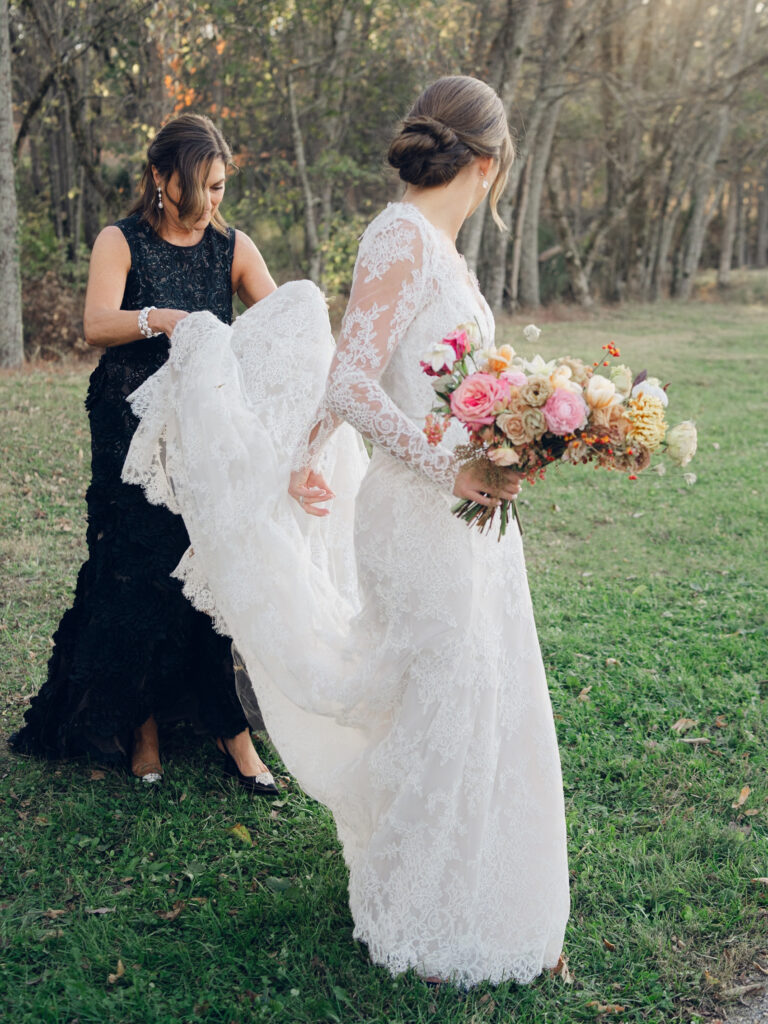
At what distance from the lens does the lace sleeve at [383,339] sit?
2.60 m

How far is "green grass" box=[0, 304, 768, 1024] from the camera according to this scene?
290cm

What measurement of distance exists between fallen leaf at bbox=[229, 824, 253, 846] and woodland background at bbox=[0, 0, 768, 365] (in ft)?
30.9

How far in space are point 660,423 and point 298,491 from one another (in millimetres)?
1218

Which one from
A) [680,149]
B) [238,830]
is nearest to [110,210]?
[238,830]

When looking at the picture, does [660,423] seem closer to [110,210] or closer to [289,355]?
[289,355]

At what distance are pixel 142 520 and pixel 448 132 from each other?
1.98m

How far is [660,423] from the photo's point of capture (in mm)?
2498

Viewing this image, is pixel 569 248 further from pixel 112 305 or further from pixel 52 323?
pixel 112 305

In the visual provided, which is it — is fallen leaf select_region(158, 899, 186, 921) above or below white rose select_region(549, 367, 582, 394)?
below

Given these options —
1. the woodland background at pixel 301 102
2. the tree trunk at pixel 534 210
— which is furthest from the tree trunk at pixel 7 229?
the tree trunk at pixel 534 210

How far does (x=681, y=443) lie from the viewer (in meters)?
2.58

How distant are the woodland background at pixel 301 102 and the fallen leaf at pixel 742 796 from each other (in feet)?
32.5

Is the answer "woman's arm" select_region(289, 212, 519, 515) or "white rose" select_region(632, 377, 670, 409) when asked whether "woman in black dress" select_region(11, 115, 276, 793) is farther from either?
"white rose" select_region(632, 377, 670, 409)

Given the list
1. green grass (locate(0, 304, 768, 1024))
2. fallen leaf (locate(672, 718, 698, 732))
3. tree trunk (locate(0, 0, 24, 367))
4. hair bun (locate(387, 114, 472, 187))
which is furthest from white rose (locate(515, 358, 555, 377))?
tree trunk (locate(0, 0, 24, 367))
